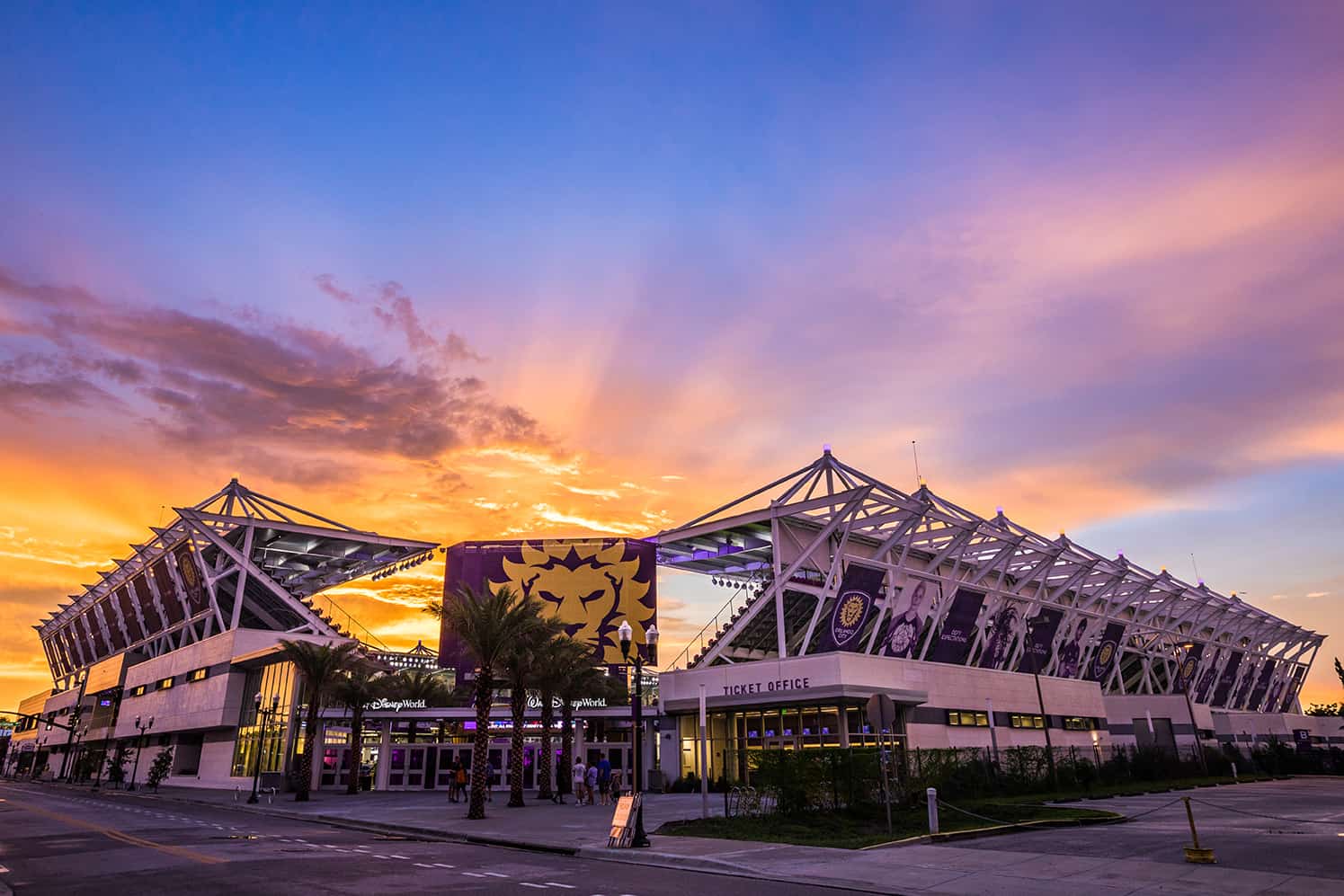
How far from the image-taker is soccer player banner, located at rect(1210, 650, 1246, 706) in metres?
93.6

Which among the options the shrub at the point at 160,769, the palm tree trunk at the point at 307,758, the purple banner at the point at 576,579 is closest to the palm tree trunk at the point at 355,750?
the palm tree trunk at the point at 307,758

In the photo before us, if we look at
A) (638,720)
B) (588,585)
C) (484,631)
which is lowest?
(638,720)

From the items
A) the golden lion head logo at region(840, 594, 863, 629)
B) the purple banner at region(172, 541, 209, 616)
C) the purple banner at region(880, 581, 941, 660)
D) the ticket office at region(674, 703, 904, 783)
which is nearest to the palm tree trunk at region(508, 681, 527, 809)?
the ticket office at region(674, 703, 904, 783)

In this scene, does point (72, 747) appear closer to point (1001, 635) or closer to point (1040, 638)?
point (1001, 635)

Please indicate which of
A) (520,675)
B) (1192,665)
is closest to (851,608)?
(520,675)

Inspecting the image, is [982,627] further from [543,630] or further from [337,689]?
[337,689]

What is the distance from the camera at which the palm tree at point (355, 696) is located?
157 ft

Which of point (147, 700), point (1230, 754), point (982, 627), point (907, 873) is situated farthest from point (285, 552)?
point (1230, 754)

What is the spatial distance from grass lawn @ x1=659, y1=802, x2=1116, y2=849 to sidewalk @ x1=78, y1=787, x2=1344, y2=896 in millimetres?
838

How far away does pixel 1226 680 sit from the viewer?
95.1 metres

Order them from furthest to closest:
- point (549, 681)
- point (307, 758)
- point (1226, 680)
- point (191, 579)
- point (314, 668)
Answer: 1. point (1226, 680)
2. point (191, 579)
3. point (314, 668)
4. point (549, 681)
5. point (307, 758)

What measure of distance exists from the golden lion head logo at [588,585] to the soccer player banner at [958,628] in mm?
26838

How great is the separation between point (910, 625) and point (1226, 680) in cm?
6889

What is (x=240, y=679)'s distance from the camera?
193ft
